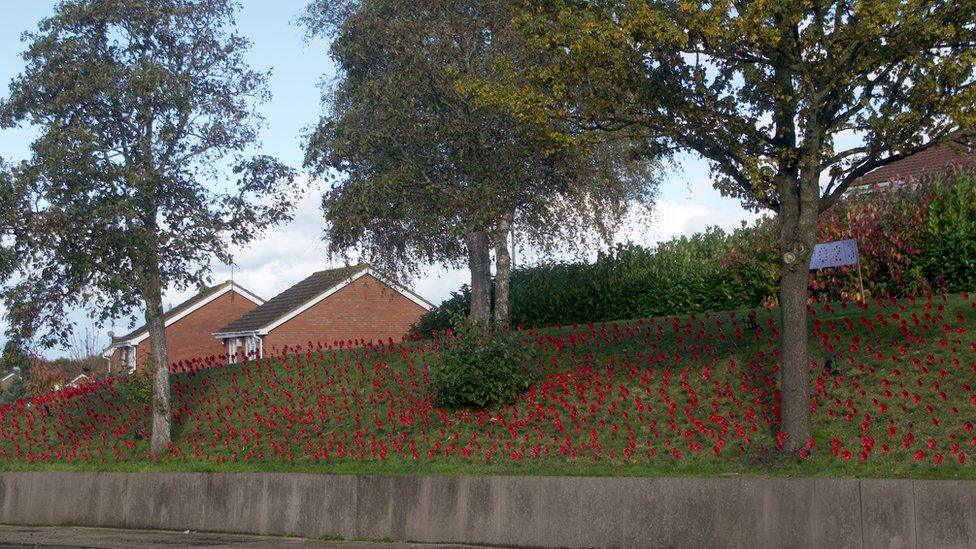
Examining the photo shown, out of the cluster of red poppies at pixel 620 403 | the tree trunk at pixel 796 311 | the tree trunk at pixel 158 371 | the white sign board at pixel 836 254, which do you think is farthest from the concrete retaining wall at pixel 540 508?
the white sign board at pixel 836 254

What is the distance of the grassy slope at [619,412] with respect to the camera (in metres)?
13.2

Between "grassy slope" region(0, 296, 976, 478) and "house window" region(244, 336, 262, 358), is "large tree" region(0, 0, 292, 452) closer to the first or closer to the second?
"grassy slope" region(0, 296, 976, 478)

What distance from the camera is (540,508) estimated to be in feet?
43.4

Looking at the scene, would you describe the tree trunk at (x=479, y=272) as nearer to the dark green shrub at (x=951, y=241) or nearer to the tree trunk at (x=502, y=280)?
the tree trunk at (x=502, y=280)

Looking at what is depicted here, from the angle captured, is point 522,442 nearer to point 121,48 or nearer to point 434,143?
point 434,143

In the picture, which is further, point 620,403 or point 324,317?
point 324,317

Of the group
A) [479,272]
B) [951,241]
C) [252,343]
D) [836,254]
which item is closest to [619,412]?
[836,254]

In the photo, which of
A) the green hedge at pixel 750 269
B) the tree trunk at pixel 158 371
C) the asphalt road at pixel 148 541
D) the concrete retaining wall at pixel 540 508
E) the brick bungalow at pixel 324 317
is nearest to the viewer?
the concrete retaining wall at pixel 540 508

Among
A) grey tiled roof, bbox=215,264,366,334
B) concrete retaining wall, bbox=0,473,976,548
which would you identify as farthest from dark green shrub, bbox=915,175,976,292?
grey tiled roof, bbox=215,264,366,334

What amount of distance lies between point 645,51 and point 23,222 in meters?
10.7

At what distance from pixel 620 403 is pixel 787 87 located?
501cm

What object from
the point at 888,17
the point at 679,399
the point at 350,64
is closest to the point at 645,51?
the point at 888,17

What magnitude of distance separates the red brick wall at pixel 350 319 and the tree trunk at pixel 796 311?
36986 millimetres

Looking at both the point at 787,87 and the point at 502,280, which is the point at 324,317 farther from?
the point at 787,87
